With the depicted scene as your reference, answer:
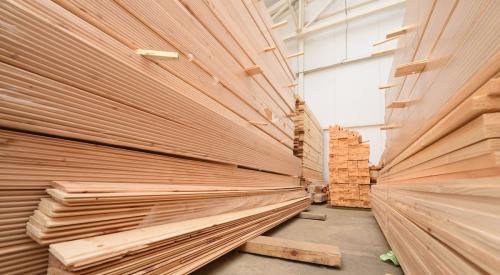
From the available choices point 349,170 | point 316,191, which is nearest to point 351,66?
point 349,170

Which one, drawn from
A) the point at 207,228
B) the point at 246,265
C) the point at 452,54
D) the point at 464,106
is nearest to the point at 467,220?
the point at 464,106

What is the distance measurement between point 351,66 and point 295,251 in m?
10.4

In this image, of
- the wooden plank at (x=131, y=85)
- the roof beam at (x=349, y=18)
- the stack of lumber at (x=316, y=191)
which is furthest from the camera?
the roof beam at (x=349, y=18)

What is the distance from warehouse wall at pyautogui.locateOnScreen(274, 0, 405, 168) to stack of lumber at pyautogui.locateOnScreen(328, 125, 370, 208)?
3.06m

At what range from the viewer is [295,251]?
7.23ft

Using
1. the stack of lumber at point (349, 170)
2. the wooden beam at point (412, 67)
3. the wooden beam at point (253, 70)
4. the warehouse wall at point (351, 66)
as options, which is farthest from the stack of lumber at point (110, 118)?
the warehouse wall at point (351, 66)

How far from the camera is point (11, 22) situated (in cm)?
89

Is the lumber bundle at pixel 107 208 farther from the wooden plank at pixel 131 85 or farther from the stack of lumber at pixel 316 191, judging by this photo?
the stack of lumber at pixel 316 191

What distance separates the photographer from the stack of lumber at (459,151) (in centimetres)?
74

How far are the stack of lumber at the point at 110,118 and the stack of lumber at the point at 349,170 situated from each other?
5.53 m

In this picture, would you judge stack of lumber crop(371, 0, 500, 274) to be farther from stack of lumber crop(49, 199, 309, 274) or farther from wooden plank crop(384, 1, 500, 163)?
stack of lumber crop(49, 199, 309, 274)

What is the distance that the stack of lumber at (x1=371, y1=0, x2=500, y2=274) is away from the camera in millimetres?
738

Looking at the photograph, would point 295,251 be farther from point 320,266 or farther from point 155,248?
point 155,248

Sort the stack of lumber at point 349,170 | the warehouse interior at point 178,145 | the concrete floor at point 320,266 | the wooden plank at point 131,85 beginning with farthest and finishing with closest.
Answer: the stack of lumber at point 349,170 < the concrete floor at point 320,266 < the wooden plank at point 131,85 < the warehouse interior at point 178,145
